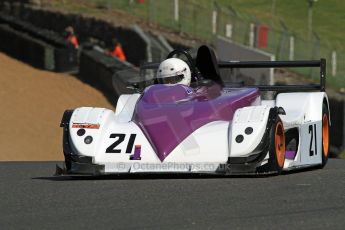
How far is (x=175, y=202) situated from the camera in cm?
864

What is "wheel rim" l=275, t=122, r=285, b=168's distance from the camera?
10961 millimetres

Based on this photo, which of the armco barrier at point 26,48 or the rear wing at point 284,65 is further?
the armco barrier at point 26,48

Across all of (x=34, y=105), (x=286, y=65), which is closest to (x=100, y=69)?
(x=34, y=105)

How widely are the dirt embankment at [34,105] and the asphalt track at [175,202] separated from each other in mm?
12279

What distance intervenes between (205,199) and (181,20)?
26.0 meters

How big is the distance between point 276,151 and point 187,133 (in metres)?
0.81

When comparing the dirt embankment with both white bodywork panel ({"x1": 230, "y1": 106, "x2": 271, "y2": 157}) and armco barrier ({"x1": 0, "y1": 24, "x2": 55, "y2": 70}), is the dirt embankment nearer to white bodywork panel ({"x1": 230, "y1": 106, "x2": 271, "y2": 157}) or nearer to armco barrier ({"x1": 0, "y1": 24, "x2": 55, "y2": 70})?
armco barrier ({"x1": 0, "y1": 24, "x2": 55, "y2": 70})

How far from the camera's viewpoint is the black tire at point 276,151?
10.8 m

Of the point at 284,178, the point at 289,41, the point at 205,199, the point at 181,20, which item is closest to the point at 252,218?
the point at 205,199

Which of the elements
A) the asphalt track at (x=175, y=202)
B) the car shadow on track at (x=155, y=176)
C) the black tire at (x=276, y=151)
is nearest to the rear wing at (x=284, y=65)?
the car shadow on track at (x=155, y=176)

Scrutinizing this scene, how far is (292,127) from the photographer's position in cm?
1185

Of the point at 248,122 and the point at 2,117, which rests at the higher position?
the point at 248,122

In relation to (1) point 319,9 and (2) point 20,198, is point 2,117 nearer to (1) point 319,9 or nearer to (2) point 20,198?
(2) point 20,198

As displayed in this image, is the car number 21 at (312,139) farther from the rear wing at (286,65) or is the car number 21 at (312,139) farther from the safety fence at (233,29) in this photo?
the safety fence at (233,29)
